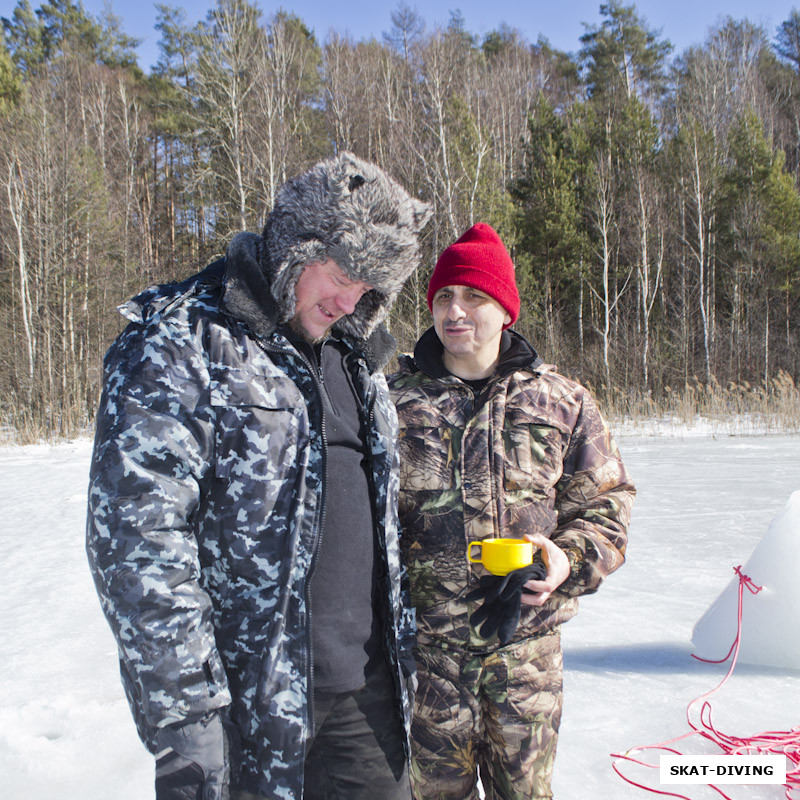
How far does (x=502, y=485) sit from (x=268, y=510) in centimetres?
65

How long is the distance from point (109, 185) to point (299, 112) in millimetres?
6835

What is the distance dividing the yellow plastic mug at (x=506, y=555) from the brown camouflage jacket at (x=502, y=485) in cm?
18

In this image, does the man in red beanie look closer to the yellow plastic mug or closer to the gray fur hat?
the yellow plastic mug

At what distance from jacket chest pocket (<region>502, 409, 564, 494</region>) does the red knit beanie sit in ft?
1.06

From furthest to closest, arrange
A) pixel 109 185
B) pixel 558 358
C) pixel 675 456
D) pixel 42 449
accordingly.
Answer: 1. pixel 558 358
2. pixel 109 185
3. pixel 42 449
4. pixel 675 456

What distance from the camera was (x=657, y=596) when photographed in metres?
3.52

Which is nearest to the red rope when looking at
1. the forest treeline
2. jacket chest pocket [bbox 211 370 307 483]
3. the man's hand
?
the man's hand

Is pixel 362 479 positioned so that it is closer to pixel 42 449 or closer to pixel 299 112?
pixel 42 449

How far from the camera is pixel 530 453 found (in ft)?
5.22

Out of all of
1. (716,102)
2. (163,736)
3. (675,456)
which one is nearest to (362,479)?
(163,736)

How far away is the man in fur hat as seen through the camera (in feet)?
3.31

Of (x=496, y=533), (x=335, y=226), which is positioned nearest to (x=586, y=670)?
(x=496, y=533)

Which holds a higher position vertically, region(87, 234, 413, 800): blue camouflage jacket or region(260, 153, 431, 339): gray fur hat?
region(260, 153, 431, 339): gray fur hat

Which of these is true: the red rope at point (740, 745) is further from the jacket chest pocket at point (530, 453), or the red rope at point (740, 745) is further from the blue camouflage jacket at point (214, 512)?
the blue camouflage jacket at point (214, 512)
